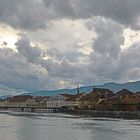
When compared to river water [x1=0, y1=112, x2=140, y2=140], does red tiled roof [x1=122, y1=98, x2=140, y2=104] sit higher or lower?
higher

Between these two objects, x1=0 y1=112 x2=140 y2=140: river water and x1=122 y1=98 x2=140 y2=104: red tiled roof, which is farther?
x1=122 y1=98 x2=140 y2=104: red tiled roof

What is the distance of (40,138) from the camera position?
5000 centimetres

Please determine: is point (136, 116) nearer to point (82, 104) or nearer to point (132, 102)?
point (132, 102)

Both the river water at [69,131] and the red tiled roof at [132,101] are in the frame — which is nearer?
the river water at [69,131]

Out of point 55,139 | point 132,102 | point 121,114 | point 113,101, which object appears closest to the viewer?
point 55,139

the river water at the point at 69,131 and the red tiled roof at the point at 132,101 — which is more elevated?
the red tiled roof at the point at 132,101

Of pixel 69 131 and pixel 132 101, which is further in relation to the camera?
pixel 132 101

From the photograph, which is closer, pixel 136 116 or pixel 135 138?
pixel 135 138

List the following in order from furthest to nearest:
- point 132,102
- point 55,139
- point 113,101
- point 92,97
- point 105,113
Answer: point 92,97 → point 113,101 → point 132,102 → point 105,113 → point 55,139

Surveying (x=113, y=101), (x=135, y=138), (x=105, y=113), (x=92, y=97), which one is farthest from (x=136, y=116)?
(x=92, y=97)

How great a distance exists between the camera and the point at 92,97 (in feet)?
626

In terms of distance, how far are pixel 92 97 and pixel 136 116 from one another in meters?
79.8

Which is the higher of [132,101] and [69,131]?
[132,101]

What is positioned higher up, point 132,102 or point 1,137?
point 132,102
